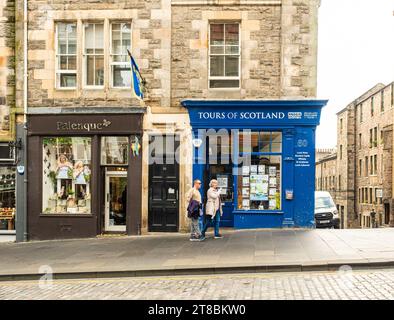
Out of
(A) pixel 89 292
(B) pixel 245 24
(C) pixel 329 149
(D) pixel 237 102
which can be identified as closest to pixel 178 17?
(B) pixel 245 24

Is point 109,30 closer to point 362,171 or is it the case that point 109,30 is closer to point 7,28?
point 7,28

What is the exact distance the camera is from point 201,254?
42.2 ft

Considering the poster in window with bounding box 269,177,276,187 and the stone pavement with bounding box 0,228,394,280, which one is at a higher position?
the poster in window with bounding box 269,177,276,187

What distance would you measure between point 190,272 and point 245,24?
364 inches

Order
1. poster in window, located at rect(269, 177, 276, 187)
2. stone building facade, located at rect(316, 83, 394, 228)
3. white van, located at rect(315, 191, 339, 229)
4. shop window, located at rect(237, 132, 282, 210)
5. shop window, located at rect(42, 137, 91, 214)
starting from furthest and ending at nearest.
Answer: stone building facade, located at rect(316, 83, 394, 228), white van, located at rect(315, 191, 339, 229), shop window, located at rect(42, 137, 91, 214), poster in window, located at rect(269, 177, 276, 187), shop window, located at rect(237, 132, 282, 210)

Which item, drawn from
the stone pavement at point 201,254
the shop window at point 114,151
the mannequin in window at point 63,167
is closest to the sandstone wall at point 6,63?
the mannequin in window at point 63,167

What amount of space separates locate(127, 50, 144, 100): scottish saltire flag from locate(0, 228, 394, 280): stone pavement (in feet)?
14.8

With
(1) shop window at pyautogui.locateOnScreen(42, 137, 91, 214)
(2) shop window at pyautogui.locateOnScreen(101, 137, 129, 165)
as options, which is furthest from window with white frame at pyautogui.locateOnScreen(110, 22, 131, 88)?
(1) shop window at pyautogui.locateOnScreen(42, 137, 91, 214)

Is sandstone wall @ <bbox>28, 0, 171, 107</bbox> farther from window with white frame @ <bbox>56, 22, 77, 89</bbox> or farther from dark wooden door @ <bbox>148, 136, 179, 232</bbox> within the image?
dark wooden door @ <bbox>148, 136, 179, 232</bbox>

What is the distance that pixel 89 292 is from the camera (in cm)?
943

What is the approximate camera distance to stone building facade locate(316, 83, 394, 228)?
149ft

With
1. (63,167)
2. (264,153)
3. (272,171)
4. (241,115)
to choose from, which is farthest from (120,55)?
(272,171)

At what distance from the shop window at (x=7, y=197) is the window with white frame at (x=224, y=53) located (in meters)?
7.53

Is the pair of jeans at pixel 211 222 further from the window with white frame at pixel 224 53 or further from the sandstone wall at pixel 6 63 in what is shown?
the sandstone wall at pixel 6 63
